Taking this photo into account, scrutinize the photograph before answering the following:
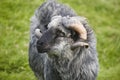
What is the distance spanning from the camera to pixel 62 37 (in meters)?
7.40

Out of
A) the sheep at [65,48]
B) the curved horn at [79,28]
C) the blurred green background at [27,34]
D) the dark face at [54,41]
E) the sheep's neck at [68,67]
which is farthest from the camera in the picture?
the blurred green background at [27,34]

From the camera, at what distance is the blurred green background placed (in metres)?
10.8

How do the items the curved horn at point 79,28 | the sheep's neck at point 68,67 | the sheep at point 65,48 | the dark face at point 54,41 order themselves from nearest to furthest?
the dark face at point 54,41, the sheep at point 65,48, the curved horn at point 79,28, the sheep's neck at point 68,67

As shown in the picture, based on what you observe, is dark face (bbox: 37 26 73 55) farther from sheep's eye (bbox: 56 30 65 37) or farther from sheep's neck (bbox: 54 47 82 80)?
sheep's neck (bbox: 54 47 82 80)

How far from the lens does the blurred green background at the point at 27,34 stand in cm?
1080

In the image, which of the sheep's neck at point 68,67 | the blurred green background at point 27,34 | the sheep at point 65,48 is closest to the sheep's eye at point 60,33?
the sheep at point 65,48

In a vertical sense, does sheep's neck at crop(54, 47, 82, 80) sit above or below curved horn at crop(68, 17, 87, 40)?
below

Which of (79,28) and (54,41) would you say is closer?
(54,41)

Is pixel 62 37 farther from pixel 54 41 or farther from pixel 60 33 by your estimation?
pixel 54 41

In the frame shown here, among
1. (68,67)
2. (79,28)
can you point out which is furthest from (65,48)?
(68,67)

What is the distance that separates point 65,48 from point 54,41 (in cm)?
27

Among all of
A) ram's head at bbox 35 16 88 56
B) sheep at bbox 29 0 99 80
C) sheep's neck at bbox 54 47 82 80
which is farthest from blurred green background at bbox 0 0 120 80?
ram's head at bbox 35 16 88 56

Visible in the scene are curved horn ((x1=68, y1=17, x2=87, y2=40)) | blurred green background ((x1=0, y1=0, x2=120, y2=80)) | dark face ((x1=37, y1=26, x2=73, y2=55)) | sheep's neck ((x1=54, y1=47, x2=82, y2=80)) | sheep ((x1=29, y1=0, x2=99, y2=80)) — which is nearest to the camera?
dark face ((x1=37, y1=26, x2=73, y2=55))

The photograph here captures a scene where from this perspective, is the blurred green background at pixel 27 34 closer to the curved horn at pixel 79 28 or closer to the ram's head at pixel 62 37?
the ram's head at pixel 62 37
